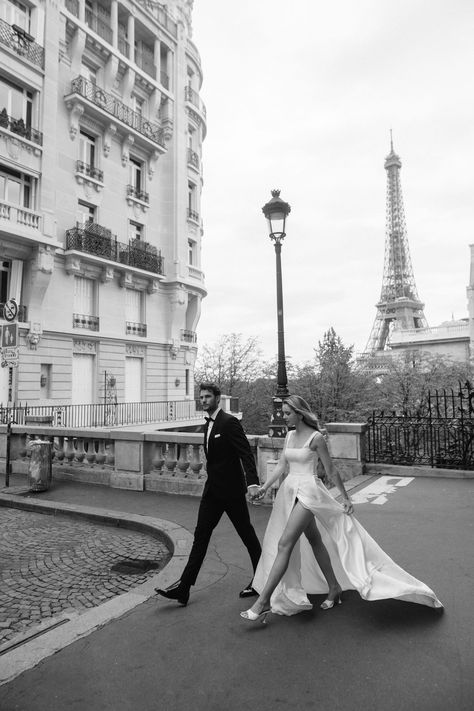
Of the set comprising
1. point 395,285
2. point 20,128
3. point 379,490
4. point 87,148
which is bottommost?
point 379,490

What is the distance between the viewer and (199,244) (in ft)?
105

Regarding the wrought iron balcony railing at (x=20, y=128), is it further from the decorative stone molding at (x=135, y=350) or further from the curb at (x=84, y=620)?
the curb at (x=84, y=620)

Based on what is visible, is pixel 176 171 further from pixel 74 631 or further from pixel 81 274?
pixel 74 631

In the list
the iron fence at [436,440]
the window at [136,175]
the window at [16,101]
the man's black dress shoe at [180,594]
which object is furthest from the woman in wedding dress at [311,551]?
the window at [136,175]

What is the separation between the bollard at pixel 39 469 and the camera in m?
9.13

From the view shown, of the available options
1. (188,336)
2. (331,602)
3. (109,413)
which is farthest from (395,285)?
(331,602)

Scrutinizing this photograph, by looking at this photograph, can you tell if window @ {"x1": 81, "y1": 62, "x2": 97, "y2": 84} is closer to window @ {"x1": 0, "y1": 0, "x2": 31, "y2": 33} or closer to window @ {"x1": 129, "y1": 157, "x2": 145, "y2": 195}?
window @ {"x1": 0, "y1": 0, "x2": 31, "y2": 33}

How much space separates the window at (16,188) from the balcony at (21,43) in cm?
533

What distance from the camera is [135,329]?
89.5 ft

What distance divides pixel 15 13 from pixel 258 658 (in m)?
27.6

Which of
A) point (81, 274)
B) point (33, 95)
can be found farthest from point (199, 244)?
point (33, 95)

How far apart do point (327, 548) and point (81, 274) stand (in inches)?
886

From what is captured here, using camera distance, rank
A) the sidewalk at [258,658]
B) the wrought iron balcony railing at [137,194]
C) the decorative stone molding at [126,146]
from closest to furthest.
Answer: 1. the sidewalk at [258,658]
2. the decorative stone molding at [126,146]
3. the wrought iron balcony railing at [137,194]

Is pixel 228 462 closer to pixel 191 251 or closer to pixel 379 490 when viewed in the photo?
pixel 379 490
